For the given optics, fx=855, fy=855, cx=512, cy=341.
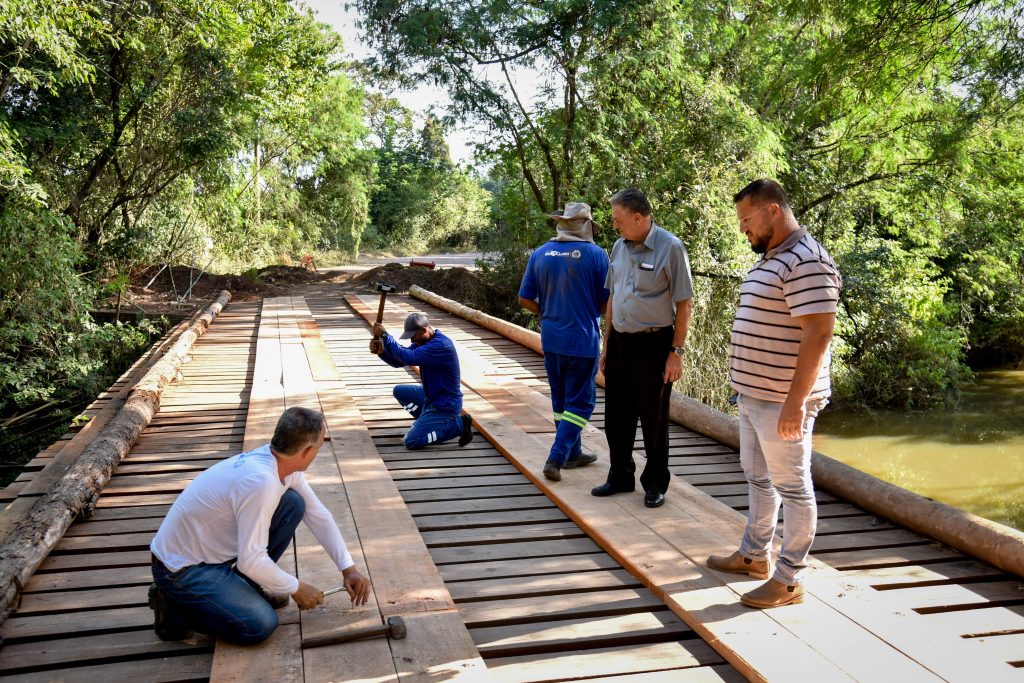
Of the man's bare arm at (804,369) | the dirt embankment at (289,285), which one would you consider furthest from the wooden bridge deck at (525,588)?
the dirt embankment at (289,285)

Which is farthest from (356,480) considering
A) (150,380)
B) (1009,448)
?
(1009,448)

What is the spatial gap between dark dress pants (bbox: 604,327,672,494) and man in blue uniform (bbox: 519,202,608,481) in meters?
0.36

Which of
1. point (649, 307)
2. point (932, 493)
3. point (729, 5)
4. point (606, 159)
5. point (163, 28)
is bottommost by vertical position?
point (932, 493)

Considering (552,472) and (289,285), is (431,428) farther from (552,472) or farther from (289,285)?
(289,285)

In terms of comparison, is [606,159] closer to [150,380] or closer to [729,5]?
[729,5]

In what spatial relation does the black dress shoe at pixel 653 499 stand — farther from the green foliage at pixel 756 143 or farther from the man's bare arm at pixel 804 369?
the green foliage at pixel 756 143

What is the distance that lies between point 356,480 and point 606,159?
428 inches

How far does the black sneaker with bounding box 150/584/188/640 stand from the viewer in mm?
2844

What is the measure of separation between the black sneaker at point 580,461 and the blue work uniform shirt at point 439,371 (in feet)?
3.17

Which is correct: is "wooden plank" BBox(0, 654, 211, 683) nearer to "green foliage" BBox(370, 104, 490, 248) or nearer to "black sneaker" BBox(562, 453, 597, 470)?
"black sneaker" BBox(562, 453, 597, 470)

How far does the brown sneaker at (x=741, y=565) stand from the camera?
3.36 meters

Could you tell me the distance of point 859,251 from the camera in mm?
16062

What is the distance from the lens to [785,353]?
118 inches

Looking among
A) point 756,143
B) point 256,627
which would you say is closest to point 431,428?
point 256,627
